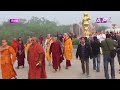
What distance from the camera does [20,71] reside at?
14.7 metres

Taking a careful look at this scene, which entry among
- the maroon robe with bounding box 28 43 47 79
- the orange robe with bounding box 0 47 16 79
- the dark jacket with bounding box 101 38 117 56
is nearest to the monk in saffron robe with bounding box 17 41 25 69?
the orange robe with bounding box 0 47 16 79

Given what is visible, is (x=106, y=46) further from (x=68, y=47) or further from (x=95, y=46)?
(x=68, y=47)

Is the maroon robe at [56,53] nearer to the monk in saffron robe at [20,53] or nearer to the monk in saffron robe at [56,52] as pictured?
the monk in saffron robe at [56,52]

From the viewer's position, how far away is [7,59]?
37.9 ft

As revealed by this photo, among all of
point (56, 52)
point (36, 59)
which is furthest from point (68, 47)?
point (36, 59)

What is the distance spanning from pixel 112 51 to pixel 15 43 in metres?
6.05

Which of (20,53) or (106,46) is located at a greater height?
(106,46)

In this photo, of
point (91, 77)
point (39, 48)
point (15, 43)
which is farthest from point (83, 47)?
point (15, 43)

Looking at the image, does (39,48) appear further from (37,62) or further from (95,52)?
(95,52)

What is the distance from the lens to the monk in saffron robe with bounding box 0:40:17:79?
37.4 ft

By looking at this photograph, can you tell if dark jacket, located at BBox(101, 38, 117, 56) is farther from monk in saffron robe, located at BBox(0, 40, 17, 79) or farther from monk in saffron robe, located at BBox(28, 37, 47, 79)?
monk in saffron robe, located at BBox(0, 40, 17, 79)

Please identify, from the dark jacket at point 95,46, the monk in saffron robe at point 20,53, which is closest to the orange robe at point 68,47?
the dark jacket at point 95,46

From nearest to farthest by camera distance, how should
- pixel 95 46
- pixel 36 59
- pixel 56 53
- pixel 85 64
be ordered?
pixel 36 59, pixel 85 64, pixel 95 46, pixel 56 53

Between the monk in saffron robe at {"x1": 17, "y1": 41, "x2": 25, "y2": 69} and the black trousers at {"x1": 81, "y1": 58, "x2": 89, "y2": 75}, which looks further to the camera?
the monk in saffron robe at {"x1": 17, "y1": 41, "x2": 25, "y2": 69}
